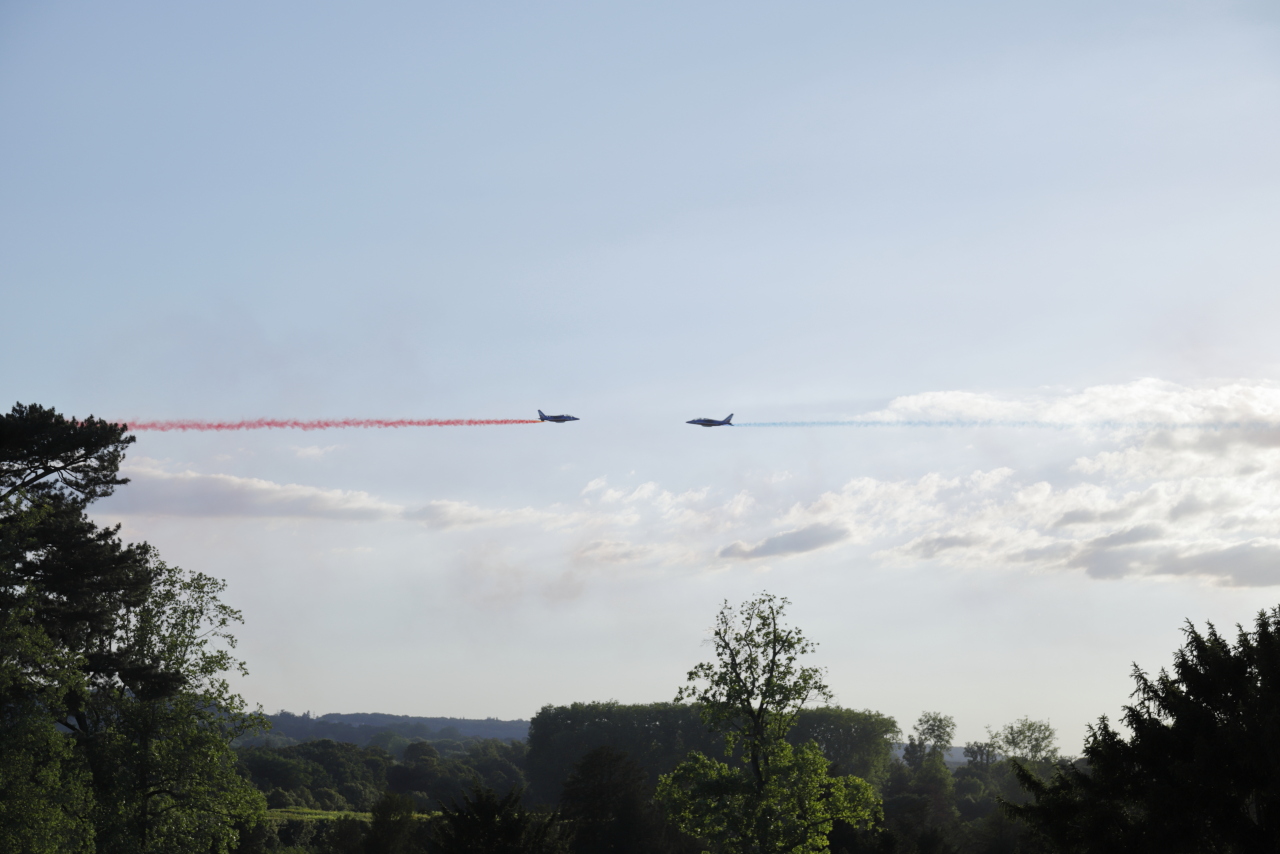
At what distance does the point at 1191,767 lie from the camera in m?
26.1

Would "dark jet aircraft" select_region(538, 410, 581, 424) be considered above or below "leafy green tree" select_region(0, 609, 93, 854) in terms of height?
above

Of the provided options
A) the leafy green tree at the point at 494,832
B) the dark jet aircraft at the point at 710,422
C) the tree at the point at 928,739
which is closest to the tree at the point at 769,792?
the leafy green tree at the point at 494,832

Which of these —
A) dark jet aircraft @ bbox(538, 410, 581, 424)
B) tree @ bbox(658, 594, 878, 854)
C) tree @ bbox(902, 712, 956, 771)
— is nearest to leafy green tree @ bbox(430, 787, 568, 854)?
tree @ bbox(658, 594, 878, 854)

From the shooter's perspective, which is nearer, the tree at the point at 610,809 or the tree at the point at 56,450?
the tree at the point at 56,450

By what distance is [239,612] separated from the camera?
145 feet

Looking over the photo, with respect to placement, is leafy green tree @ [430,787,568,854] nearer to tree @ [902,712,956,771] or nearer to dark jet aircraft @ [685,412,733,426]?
dark jet aircraft @ [685,412,733,426]

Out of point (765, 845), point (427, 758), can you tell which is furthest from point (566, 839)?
point (427, 758)

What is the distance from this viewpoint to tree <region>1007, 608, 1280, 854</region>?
25.2 meters

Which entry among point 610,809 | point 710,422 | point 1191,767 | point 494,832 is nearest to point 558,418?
point 710,422

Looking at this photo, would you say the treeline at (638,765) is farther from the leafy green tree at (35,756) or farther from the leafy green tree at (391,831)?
the leafy green tree at (35,756)

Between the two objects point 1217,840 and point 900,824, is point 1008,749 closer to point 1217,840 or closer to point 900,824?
point 900,824

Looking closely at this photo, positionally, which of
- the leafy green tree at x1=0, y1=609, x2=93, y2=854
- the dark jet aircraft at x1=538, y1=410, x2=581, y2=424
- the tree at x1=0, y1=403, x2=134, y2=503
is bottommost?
the leafy green tree at x1=0, y1=609, x2=93, y2=854

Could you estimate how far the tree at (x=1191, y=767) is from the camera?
25.2 metres

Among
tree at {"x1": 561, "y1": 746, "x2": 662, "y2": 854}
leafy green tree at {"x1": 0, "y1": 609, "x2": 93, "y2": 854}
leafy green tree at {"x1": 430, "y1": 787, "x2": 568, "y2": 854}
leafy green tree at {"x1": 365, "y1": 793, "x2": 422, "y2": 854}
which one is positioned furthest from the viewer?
tree at {"x1": 561, "y1": 746, "x2": 662, "y2": 854}
